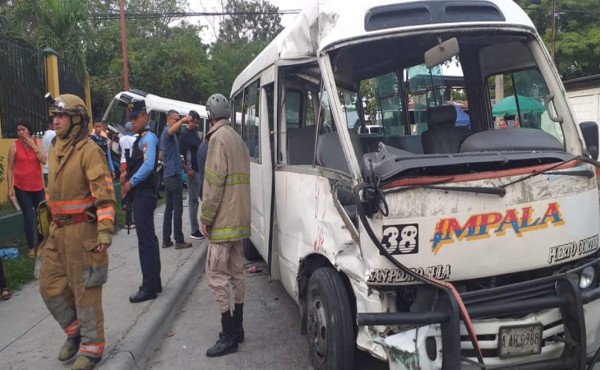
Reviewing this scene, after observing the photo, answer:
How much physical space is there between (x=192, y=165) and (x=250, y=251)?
1767 millimetres

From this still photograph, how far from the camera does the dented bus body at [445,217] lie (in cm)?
305

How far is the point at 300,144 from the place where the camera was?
502 centimetres

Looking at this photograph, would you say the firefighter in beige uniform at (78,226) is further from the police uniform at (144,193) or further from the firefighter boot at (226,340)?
the police uniform at (144,193)

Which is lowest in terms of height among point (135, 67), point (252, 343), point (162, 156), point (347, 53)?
point (252, 343)

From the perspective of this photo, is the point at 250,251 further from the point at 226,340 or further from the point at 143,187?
the point at 226,340

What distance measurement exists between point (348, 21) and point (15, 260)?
18.1 feet

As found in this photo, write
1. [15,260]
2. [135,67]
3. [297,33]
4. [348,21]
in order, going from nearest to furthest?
[348,21] < [297,33] < [15,260] < [135,67]

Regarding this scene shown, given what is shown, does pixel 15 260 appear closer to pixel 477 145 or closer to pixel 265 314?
pixel 265 314

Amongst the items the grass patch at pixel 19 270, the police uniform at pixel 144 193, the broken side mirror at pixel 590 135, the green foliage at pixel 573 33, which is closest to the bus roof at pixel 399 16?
the broken side mirror at pixel 590 135

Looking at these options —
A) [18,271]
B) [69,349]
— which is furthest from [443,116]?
[18,271]

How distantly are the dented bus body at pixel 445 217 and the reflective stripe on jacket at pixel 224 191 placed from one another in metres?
0.42

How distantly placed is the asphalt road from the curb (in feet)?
0.28

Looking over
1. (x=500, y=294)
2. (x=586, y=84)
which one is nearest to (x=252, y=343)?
(x=500, y=294)

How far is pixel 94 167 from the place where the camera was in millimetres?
3920
